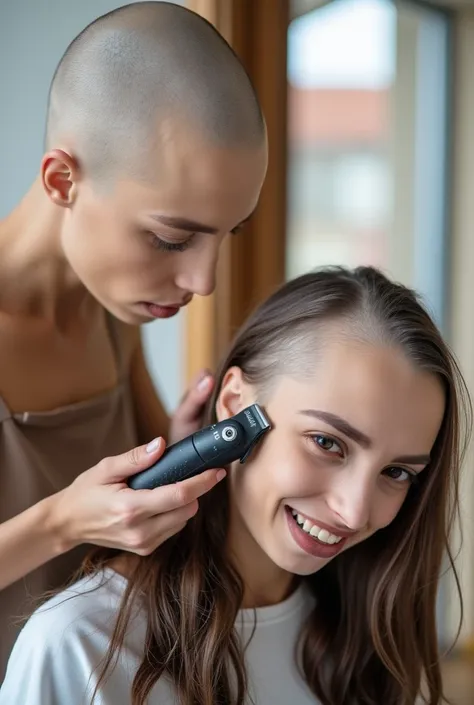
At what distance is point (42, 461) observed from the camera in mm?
1040

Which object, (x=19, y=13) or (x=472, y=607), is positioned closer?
(x=19, y=13)

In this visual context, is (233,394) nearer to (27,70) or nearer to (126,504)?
(126,504)

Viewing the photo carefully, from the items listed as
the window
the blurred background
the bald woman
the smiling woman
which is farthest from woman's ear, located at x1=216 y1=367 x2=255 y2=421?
the window

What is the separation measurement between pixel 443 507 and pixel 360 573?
15 cm

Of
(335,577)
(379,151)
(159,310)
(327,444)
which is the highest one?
(379,151)

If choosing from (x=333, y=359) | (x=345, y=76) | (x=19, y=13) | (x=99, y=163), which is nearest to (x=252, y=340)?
(x=333, y=359)

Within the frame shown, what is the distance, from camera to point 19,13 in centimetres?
109

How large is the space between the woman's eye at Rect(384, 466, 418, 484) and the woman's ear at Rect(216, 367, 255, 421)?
173 mm

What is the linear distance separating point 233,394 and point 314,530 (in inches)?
6.9

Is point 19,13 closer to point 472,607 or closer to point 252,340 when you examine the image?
point 252,340

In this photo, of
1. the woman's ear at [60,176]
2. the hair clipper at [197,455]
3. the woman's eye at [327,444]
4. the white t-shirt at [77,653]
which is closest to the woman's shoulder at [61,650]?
the white t-shirt at [77,653]

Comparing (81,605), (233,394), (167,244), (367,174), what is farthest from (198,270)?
(367,174)

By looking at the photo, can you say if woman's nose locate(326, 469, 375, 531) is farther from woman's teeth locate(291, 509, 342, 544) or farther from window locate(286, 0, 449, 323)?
window locate(286, 0, 449, 323)

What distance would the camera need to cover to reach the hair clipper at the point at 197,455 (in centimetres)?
84
